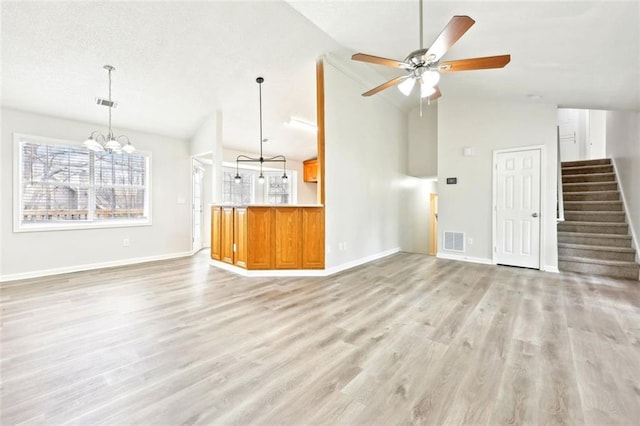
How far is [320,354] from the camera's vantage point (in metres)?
2.04

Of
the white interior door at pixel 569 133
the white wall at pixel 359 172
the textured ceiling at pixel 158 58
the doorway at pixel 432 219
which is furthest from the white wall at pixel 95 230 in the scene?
the white interior door at pixel 569 133

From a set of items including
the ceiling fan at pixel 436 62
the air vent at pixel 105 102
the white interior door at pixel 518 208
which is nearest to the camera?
the ceiling fan at pixel 436 62

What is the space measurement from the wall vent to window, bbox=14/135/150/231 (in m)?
6.13

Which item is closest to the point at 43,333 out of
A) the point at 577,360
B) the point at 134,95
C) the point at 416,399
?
the point at 416,399

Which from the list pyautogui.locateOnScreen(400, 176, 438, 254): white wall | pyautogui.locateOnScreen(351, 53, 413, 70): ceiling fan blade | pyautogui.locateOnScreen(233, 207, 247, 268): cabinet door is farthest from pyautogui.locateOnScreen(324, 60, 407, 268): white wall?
pyautogui.locateOnScreen(351, 53, 413, 70): ceiling fan blade

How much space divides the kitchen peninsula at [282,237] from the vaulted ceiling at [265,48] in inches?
87.4

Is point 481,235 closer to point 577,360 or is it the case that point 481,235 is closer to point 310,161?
point 577,360

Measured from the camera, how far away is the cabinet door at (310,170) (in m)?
8.13

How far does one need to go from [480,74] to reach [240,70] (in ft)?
11.7

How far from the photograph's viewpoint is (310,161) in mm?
8211

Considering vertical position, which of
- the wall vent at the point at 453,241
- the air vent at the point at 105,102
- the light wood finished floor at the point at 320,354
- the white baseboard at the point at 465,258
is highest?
the air vent at the point at 105,102

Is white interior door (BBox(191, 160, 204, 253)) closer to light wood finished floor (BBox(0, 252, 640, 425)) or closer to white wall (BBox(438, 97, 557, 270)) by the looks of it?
light wood finished floor (BBox(0, 252, 640, 425))

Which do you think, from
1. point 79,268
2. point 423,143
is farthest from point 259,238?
point 423,143

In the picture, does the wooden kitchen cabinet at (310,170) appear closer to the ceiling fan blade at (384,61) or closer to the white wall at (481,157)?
the white wall at (481,157)
